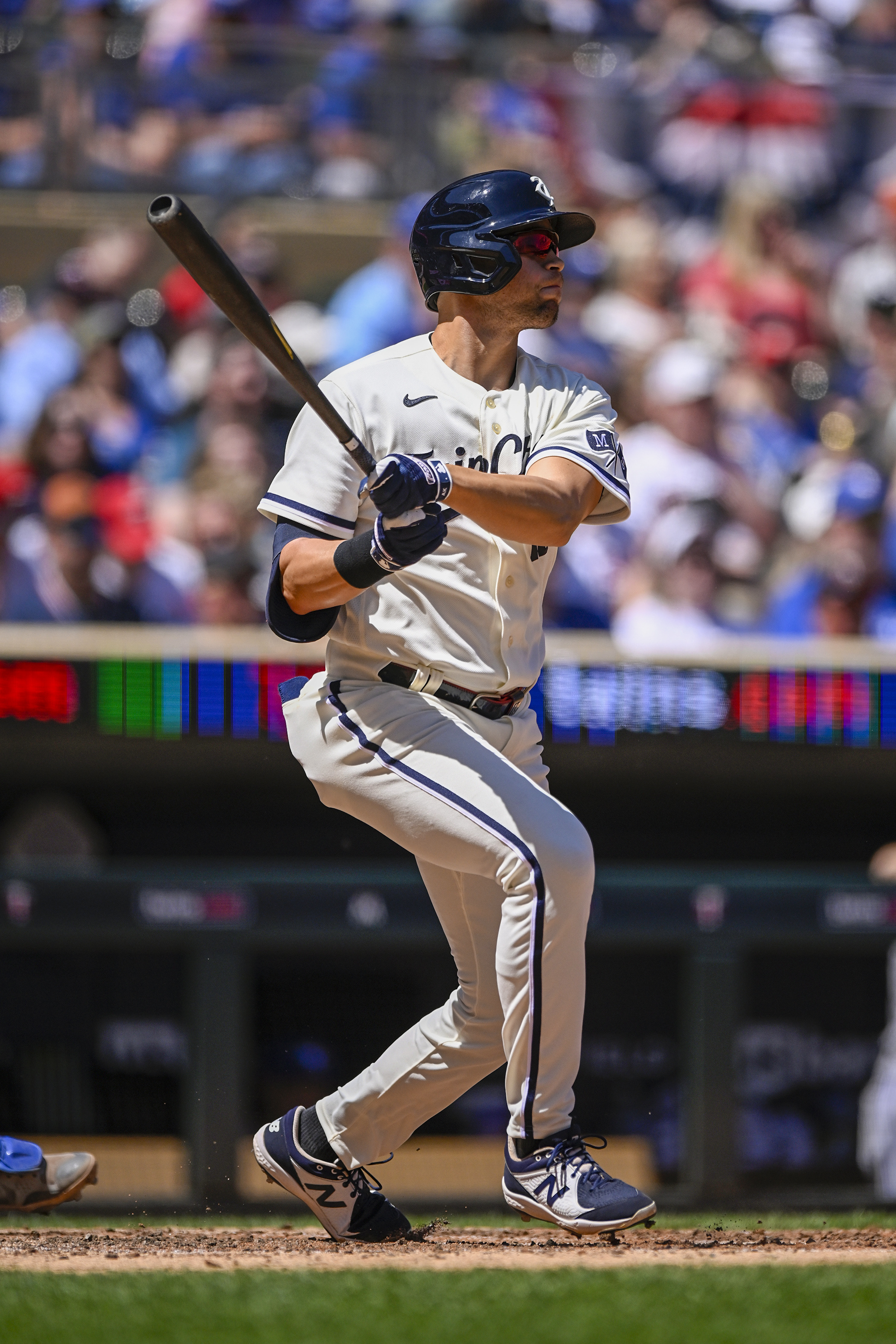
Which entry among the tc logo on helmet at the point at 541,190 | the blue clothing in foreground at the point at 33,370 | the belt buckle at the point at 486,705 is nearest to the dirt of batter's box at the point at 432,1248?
the belt buckle at the point at 486,705

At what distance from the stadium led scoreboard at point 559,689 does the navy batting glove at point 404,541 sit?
1985 mm

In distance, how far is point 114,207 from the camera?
8.41 metres

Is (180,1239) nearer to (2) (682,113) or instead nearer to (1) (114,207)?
(1) (114,207)

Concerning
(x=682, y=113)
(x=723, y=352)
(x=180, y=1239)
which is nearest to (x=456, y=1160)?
(x=180, y=1239)

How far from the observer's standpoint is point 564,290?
793cm

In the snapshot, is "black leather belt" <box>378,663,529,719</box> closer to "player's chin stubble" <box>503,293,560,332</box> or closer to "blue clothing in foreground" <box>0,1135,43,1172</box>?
"player's chin stubble" <box>503,293,560,332</box>

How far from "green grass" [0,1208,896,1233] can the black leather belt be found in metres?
1.19

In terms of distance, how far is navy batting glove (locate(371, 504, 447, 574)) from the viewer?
273 centimetres

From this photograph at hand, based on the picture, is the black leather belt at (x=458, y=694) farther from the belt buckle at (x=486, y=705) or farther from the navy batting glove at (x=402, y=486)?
the navy batting glove at (x=402, y=486)

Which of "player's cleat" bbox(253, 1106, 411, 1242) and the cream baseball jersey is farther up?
the cream baseball jersey

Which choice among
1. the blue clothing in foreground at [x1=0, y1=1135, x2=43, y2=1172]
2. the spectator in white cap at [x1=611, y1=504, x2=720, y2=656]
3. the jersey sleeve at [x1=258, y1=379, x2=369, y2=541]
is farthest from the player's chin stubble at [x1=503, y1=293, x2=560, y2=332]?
the spectator in white cap at [x1=611, y1=504, x2=720, y2=656]

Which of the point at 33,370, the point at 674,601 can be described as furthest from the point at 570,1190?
the point at 33,370

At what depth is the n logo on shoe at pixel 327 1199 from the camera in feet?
10.7

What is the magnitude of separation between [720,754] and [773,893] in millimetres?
536
